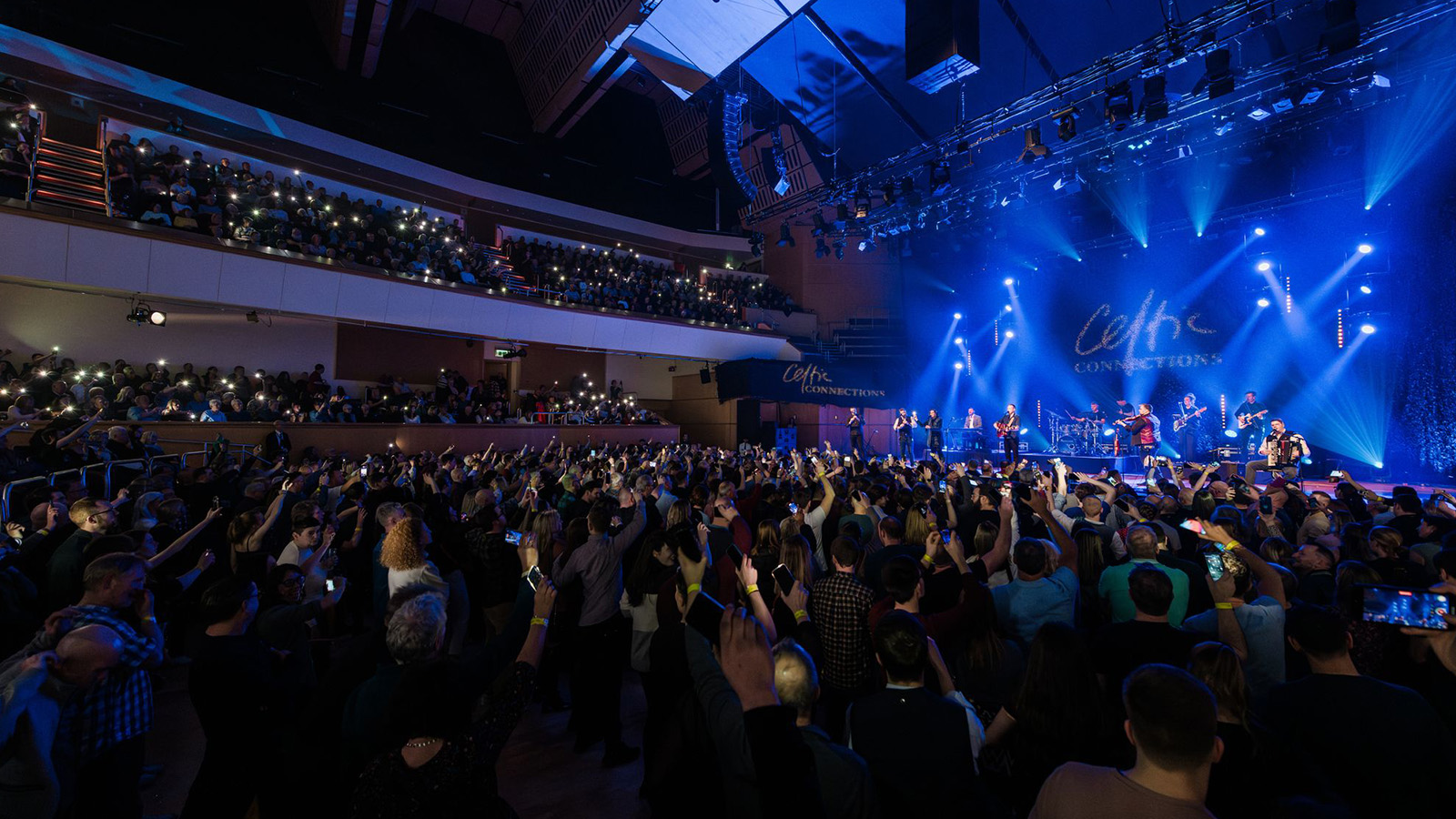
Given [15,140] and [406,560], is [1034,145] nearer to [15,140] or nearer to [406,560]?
[406,560]

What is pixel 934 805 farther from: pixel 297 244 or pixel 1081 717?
pixel 297 244

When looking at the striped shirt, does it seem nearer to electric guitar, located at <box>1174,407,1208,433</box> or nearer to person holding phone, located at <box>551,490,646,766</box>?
person holding phone, located at <box>551,490,646,766</box>

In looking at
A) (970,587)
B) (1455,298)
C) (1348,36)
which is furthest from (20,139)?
(1455,298)

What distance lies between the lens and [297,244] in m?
12.0

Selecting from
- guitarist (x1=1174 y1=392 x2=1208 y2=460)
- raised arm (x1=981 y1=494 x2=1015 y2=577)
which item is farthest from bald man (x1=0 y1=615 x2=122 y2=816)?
guitarist (x1=1174 y1=392 x2=1208 y2=460)

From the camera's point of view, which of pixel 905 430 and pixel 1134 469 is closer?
pixel 1134 469

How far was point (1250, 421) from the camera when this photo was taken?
11.7 metres

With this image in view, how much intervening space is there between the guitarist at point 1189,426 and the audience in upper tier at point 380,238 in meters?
11.8

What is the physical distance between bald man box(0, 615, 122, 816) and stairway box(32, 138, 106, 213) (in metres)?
12.1

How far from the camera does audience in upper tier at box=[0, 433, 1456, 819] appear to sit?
1.60 meters

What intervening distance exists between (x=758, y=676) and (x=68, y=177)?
15.0m

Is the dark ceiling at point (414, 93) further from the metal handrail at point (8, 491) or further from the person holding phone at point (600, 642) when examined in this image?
the person holding phone at point (600, 642)

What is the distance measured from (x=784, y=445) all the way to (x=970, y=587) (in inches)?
683

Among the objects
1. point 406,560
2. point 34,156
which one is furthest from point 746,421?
point 406,560
